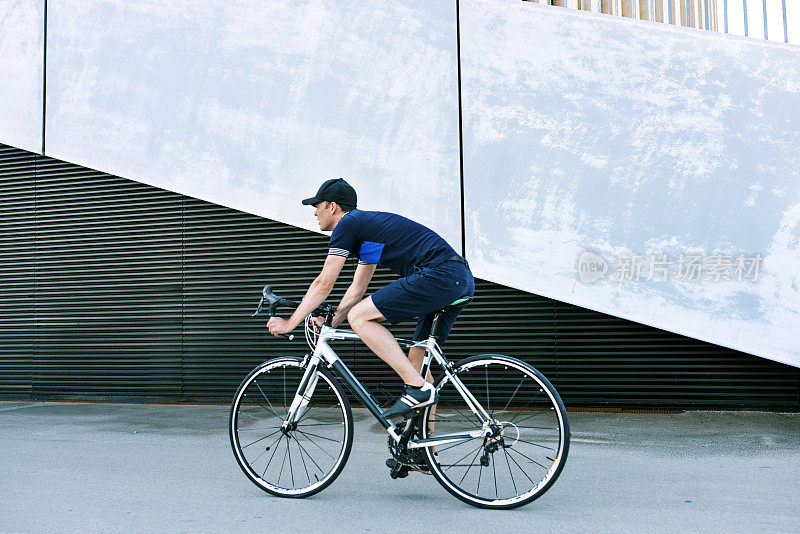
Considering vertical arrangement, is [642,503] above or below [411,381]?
below

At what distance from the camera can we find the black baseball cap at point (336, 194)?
4039 millimetres

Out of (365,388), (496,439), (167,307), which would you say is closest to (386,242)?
(365,388)

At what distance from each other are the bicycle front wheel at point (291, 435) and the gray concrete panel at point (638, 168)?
2760mm

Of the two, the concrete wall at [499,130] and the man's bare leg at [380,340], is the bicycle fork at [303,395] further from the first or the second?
the concrete wall at [499,130]

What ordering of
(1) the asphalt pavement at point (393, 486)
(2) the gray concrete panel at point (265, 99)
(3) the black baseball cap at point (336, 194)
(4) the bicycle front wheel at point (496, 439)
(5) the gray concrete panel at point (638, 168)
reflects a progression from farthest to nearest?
(2) the gray concrete panel at point (265, 99) < (5) the gray concrete panel at point (638, 168) < (3) the black baseball cap at point (336, 194) < (4) the bicycle front wheel at point (496, 439) < (1) the asphalt pavement at point (393, 486)

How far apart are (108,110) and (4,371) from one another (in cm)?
343

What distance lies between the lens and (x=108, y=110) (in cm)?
812

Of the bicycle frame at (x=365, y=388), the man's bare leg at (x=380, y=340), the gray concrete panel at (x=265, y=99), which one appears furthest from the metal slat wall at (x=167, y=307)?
the man's bare leg at (x=380, y=340)

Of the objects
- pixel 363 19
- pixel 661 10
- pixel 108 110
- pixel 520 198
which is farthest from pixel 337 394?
pixel 661 10

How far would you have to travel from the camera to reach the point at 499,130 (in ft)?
22.4

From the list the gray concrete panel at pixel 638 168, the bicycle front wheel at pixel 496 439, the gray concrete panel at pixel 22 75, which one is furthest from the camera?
the gray concrete panel at pixel 22 75

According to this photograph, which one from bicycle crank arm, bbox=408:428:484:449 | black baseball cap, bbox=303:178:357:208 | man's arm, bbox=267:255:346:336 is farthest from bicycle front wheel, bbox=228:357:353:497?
black baseball cap, bbox=303:178:357:208

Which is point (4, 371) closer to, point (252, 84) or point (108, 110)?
point (108, 110)

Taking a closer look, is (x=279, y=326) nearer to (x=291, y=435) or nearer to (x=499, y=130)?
(x=291, y=435)
